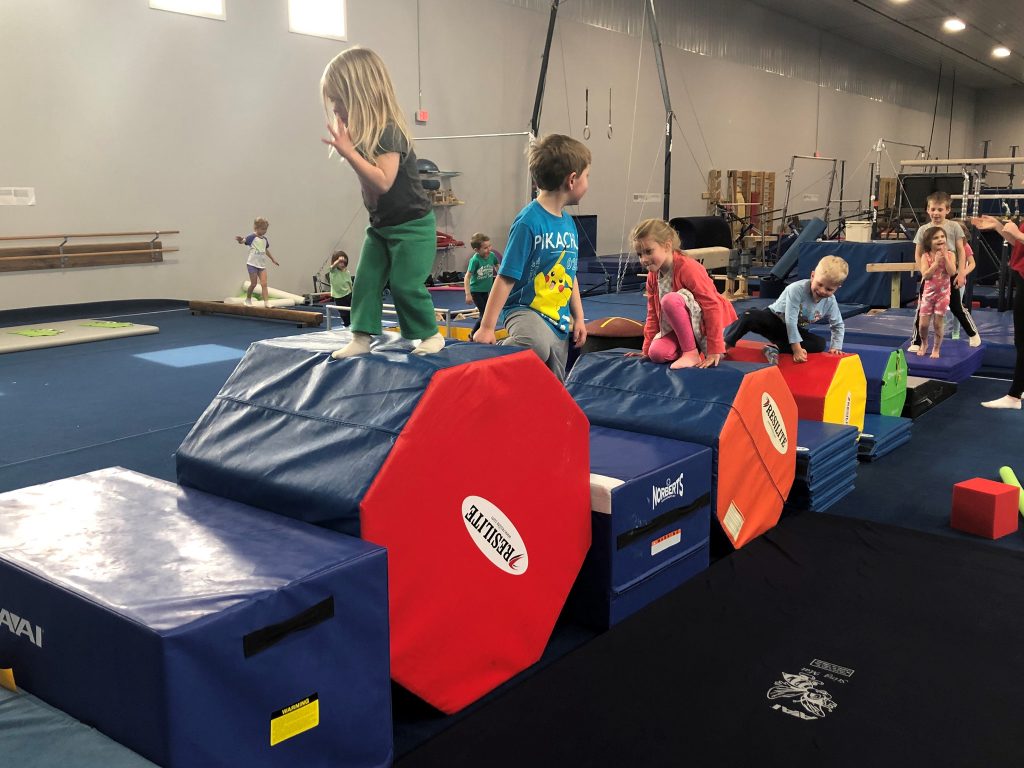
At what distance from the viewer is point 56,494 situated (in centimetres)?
202

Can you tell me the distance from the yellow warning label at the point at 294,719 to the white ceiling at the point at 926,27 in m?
17.5

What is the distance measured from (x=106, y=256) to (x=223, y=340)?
90.7 inches

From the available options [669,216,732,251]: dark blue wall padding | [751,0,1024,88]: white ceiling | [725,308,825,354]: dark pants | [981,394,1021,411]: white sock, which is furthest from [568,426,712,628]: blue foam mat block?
[751,0,1024,88]: white ceiling

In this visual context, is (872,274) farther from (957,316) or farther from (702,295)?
(702,295)

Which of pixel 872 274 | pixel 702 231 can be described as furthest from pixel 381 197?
pixel 702 231

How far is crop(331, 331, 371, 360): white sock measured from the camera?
231 cm

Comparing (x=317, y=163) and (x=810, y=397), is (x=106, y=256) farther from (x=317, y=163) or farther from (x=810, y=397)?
(x=810, y=397)

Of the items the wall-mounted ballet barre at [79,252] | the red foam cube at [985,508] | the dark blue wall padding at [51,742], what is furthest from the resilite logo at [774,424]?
the wall-mounted ballet barre at [79,252]

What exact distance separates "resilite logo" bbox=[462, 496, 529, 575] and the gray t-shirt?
872 millimetres

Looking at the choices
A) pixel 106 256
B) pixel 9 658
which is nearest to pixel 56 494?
pixel 9 658

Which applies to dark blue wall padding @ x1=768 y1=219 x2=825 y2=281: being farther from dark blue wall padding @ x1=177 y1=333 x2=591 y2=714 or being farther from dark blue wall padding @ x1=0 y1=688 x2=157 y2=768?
dark blue wall padding @ x1=0 y1=688 x2=157 y2=768

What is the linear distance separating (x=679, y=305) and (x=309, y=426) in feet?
5.48

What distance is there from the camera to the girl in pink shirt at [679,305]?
10.7ft

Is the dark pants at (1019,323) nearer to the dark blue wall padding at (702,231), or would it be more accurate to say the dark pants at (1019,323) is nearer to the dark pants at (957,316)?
the dark pants at (957,316)
